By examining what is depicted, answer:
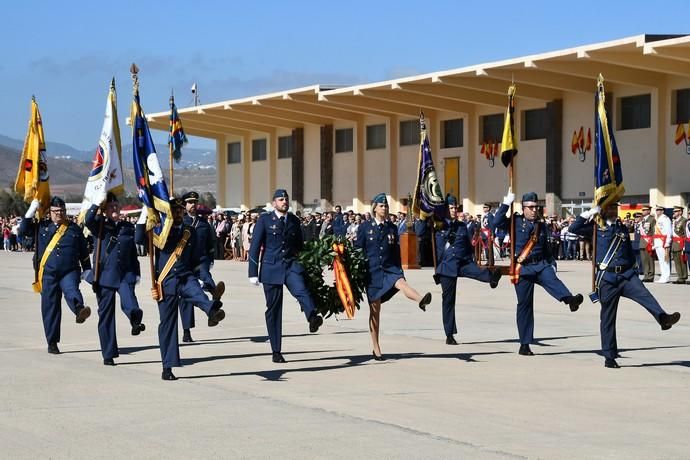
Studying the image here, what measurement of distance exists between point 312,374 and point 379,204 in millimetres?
2028

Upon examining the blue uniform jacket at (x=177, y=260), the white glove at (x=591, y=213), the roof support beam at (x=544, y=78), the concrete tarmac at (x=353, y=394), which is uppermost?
the roof support beam at (x=544, y=78)

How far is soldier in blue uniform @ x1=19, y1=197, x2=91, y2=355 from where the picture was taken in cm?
1366

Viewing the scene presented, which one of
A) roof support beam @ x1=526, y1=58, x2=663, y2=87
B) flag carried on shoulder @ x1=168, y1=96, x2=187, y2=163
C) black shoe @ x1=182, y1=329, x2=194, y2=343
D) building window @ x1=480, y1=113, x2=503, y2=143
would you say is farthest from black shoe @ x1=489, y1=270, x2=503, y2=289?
building window @ x1=480, y1=113, x2=503, y2=143

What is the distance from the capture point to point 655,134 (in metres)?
38.9

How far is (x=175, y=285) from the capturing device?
11680 mm

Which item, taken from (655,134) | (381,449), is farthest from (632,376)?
(655,134)

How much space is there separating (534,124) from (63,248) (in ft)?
108

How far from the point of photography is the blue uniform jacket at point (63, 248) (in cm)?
1365

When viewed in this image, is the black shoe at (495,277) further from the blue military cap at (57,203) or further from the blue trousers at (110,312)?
the blue military cap at (57,203)

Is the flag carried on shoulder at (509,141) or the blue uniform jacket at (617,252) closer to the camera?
the blue uniform jacket at (617,252)

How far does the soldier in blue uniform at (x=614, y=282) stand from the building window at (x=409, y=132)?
37003 mm

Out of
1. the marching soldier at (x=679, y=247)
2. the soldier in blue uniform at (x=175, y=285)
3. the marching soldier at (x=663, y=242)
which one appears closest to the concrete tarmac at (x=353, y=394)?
the soldier in blue uniform at (x=175, y=285)

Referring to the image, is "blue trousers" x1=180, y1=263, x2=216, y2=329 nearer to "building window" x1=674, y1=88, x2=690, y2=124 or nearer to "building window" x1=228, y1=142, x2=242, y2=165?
"building window" x1=674, y1=88, x2=690, y2=124

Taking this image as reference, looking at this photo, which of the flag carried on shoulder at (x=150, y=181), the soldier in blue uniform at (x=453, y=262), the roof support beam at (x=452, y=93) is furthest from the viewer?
the roof support beam at (x=452, y=93)
